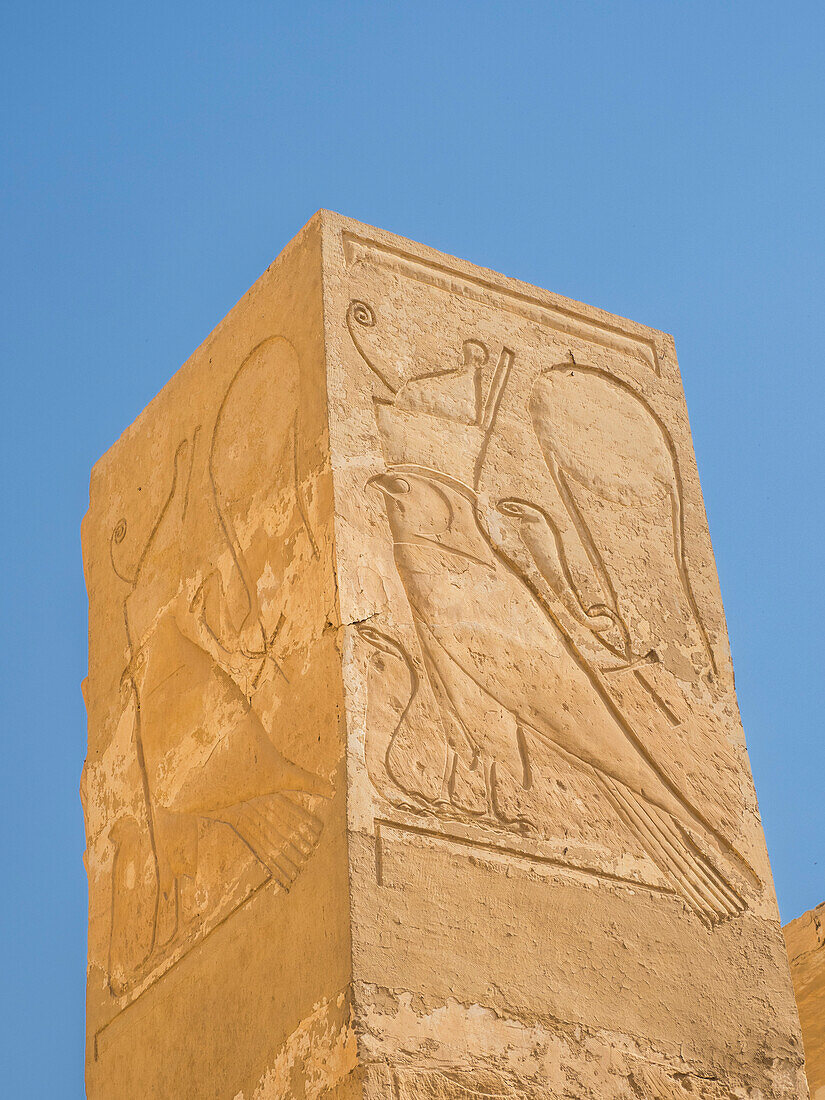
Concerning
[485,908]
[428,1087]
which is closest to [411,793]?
[485,908]

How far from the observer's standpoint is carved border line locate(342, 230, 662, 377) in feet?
16.4

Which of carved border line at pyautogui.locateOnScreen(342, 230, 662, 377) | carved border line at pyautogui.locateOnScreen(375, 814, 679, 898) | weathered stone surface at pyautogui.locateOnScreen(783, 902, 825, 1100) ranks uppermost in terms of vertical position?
carved border line at pyautogui.locateOnScreen(342, 230, 662, 377)

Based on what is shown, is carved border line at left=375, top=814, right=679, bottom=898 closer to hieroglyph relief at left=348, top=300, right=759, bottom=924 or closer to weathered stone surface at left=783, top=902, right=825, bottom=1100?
hieroglyph relief at left=348, top=300, right=759, bottom=924

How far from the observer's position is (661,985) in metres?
4.30

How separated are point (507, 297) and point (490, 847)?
6.19 feet

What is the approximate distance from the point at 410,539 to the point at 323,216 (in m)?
1.07

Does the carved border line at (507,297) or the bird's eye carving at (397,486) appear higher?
the carved border line at (507,297)

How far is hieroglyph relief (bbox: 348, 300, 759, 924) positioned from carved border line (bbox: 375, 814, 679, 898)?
43 mm

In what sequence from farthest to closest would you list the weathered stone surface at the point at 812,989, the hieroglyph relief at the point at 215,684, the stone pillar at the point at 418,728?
1. the weathered stone surface at the point at 812,989
2. the hieroglyph relief at the point at 215,684
3. the stone pillar at the point at 418,728

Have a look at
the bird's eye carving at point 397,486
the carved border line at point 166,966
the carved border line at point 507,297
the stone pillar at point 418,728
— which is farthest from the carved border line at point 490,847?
the carved border line at point 507,297

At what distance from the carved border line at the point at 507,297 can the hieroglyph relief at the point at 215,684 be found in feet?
1.27

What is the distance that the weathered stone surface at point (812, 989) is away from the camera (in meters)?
6.22

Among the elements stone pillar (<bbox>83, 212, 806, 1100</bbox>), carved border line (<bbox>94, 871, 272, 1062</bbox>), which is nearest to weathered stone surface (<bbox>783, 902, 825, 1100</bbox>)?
stone pillar (<bbox>83, 212, 806, 1100</bbox>)

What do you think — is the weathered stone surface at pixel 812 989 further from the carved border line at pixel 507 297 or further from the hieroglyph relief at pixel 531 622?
the carved border line at pixel 507 297
